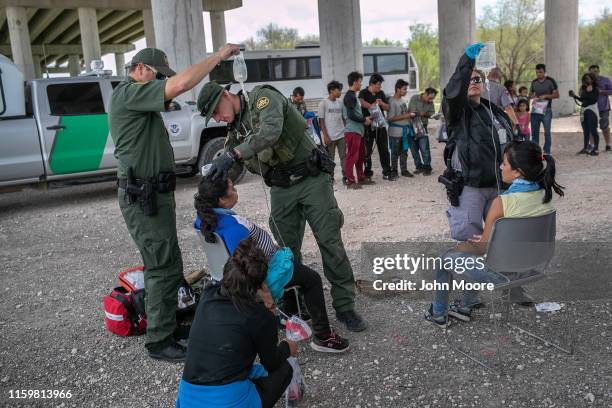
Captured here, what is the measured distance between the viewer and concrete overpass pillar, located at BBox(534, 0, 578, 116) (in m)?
20.2

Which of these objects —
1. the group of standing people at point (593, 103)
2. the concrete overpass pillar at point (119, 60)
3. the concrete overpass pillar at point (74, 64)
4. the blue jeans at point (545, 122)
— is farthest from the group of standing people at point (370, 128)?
the concrete overpass pillar at point (74, 64)

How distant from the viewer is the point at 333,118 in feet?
30.3

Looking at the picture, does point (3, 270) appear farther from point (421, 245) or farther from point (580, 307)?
point (580, 307)

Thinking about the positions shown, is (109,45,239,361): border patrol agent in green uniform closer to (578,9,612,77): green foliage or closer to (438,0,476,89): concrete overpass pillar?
(438,0,476,89): concrete overpass pillar

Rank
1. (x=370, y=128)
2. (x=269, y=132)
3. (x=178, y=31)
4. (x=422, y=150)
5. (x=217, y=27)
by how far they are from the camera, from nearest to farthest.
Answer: (x=269, y=132) < (x=370, y=128) < (x=422, y=150) < (x=178, y=31) < (x=217, y=27)

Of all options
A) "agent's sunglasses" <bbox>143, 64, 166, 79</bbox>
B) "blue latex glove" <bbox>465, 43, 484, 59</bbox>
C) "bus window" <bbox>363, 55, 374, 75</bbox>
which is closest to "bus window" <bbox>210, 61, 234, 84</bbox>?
"bus window" <bbox>363, 55, 374, 75</bbox>

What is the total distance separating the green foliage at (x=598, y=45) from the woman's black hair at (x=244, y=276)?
3764cm

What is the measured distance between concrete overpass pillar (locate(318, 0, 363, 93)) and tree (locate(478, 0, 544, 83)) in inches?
981

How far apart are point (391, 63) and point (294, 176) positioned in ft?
71.0

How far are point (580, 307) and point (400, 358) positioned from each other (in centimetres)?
142

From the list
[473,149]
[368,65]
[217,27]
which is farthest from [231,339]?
[217,27]

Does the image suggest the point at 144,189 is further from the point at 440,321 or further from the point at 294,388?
the point at 440,321

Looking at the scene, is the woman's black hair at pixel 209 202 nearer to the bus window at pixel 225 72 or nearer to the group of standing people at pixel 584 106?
the group of standing people at pixel 584 106

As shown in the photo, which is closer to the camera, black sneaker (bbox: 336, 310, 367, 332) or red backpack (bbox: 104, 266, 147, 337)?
black sneaker (bbox: 336, 310, 367, 332)
